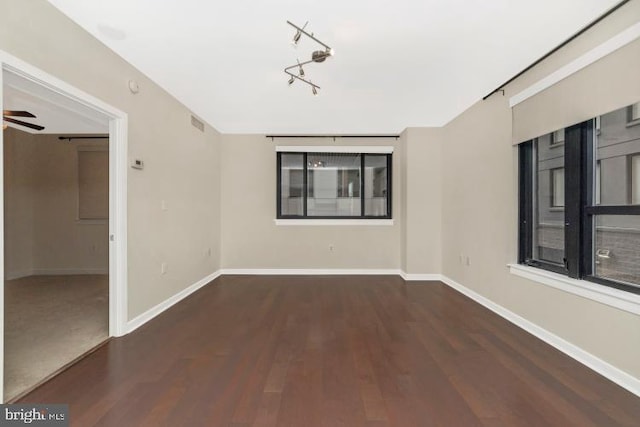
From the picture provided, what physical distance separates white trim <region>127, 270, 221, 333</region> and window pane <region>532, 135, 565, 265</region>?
412 cm

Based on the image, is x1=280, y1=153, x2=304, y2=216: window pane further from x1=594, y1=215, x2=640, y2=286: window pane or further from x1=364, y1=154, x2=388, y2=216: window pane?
x1=594, y1=215, x2=640, y2=286: window pane

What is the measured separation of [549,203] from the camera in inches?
104

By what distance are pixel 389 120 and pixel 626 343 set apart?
342 cm

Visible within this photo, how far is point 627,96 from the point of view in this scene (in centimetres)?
176

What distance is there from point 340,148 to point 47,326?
444 centimetres

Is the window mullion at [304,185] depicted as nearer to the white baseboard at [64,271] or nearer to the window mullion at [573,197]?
the window mullion at [573,197]

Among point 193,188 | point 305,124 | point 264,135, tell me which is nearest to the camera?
point 193,188

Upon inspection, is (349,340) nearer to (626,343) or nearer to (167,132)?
(626,343)

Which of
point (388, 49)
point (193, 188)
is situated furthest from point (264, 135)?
point (388, 49)

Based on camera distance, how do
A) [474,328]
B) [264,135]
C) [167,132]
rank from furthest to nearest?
[264,135]
[167,132]
[474,328]

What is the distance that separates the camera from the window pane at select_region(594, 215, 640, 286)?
1.91 m

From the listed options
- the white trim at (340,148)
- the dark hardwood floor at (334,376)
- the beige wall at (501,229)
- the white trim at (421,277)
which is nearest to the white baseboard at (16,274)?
the dark hardwood floor at (334,376)

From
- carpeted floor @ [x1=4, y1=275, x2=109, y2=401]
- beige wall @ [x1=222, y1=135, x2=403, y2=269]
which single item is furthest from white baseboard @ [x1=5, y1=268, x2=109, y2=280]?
beige wall @ [x1=222, y1=135, x2=403, y2=269]

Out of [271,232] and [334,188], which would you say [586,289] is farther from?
[271,232]
